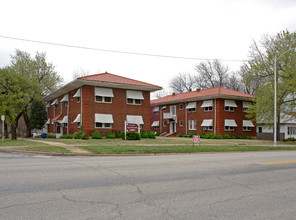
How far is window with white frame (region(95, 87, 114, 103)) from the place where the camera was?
30750 millimetres

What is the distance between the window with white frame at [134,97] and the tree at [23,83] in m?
10.8

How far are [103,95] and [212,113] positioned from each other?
16.4 meters

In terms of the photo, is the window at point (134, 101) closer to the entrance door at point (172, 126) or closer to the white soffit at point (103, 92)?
the white soffit at point (103, 92)

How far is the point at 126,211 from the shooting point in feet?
16.6

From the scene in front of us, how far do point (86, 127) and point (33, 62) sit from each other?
1728cm

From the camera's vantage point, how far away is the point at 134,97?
1299 inches

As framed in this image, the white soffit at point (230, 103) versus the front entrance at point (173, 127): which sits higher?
the white soffit at point (230, 103)

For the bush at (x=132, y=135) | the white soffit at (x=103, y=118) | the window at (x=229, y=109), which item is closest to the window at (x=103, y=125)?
the white soffit at (x=103, y=118)

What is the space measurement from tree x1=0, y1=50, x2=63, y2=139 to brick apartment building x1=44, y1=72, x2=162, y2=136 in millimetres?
4127

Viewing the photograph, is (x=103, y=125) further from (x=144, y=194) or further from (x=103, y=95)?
(x=144, y=194)

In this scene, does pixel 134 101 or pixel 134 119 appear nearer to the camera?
pixel 134 119

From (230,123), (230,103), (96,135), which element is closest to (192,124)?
(230,123)

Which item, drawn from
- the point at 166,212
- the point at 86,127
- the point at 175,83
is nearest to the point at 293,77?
the point at 86,127

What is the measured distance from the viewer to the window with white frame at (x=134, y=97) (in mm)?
32869
